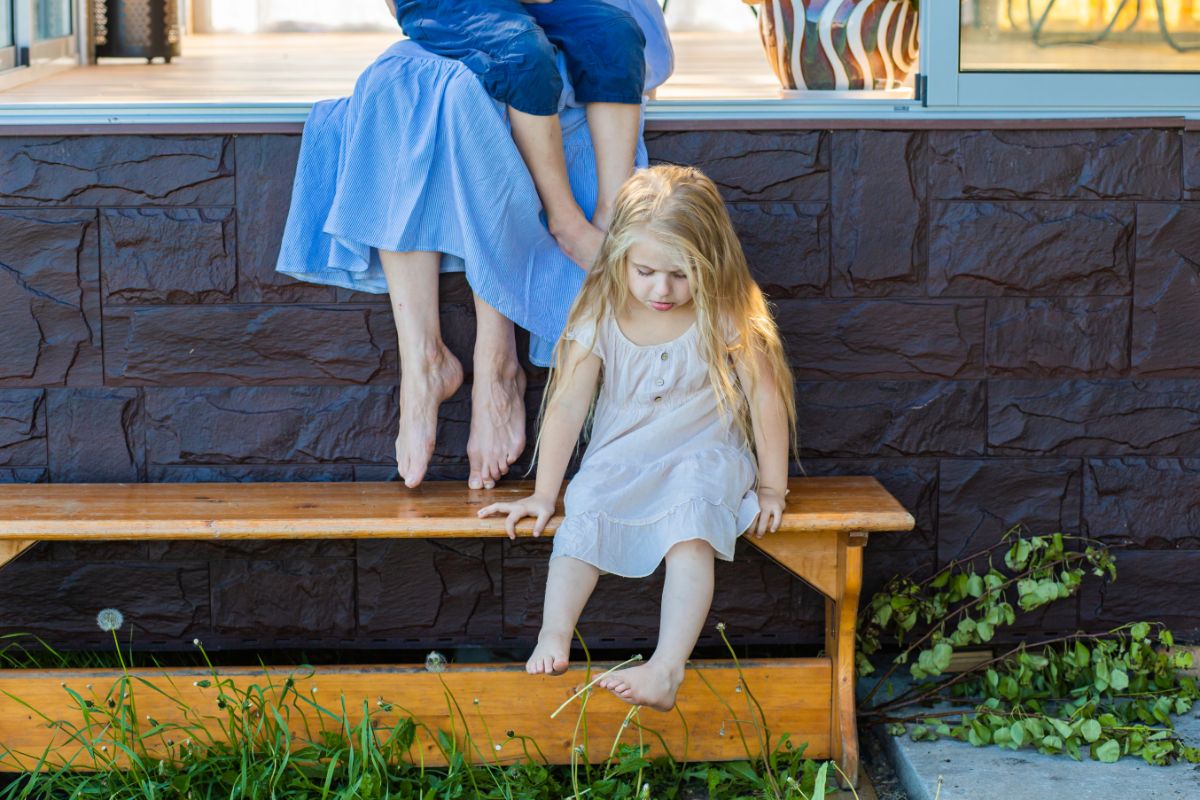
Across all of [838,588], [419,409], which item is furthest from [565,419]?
[838,588]

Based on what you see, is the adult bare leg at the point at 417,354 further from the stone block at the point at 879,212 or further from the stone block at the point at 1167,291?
the stone block at the point at 1167,291

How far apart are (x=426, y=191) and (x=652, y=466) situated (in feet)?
2.06

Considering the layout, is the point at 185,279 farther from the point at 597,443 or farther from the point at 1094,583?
the point at 1094,583

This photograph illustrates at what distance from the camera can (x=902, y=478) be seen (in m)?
2.65

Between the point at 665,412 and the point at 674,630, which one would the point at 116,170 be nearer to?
the point at 665,412

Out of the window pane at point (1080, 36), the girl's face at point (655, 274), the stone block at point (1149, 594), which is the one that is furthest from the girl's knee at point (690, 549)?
the window pane at point (1080, 36)

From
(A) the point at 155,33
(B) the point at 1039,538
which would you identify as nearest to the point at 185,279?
(A) the point at 155,33

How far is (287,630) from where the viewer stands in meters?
2.67

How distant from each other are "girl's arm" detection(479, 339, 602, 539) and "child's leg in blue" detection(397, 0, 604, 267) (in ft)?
0.78

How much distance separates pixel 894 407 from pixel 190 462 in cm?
134

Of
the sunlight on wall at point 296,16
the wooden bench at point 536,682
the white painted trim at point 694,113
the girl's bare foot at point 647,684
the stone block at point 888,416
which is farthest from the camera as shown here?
the sunlight on wall at point 296,16

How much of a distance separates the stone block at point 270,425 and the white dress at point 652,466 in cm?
46

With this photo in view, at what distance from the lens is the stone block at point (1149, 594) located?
8.82 ft

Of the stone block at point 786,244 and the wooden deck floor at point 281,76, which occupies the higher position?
the wooden deck floor at point 281,76
